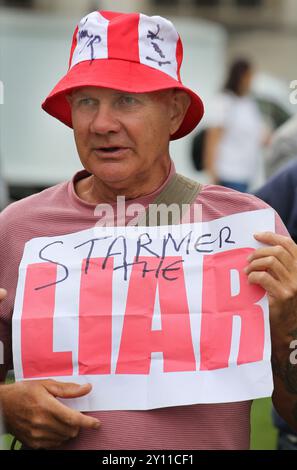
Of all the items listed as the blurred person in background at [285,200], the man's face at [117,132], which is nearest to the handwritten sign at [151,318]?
the man's face at [117,132]

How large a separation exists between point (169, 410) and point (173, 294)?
32cm

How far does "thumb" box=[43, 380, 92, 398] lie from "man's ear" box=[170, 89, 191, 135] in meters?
0.84

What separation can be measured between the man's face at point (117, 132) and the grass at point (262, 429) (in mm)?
2951

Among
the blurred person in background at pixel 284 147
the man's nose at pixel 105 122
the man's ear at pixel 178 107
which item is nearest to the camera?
the man's nose at pixel 105 122

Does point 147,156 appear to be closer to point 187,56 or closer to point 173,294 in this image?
point 173,294

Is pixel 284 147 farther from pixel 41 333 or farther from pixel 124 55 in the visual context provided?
pixel 41 333

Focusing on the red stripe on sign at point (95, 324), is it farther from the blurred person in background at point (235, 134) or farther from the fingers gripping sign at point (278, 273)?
the blurred person in background at point (235, 134)

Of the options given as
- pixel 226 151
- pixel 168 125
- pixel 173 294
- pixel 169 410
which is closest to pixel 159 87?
pixel 168 125

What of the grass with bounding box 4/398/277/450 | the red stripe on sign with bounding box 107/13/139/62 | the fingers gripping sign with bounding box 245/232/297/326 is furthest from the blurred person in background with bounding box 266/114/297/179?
the fingers gripping sign with bounding box 245/232/297/326

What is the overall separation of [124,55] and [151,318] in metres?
0.76

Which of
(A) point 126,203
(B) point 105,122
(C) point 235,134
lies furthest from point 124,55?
(C) point 235,134

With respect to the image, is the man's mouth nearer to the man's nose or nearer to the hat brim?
the man's nose

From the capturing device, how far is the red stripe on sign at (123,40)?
11.1ft

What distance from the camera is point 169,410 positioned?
3240mm
